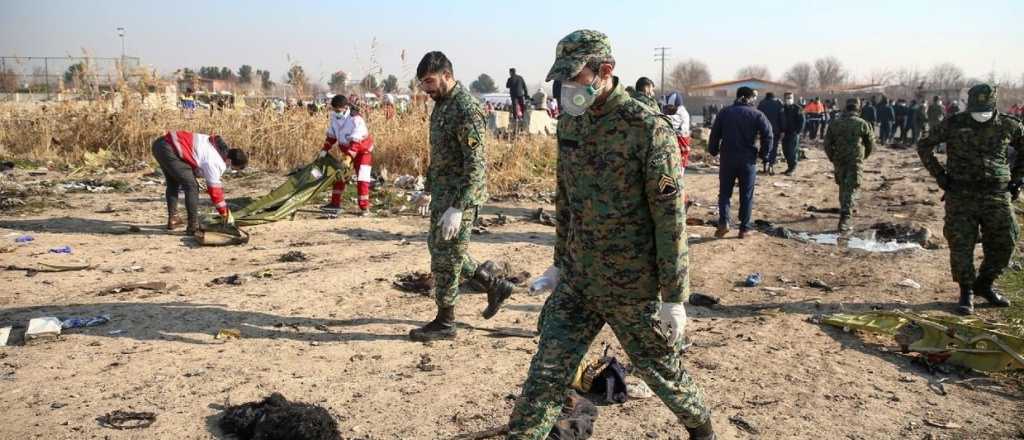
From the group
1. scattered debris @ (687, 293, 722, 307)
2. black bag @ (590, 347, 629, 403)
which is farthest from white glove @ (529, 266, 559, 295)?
scattered debris @ (687, 293, 722, 307)

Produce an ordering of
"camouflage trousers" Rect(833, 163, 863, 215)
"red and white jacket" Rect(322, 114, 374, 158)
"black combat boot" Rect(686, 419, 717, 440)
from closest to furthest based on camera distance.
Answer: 1. "black combat boot" Rect(686, 419, 717, 440)
2. "camouflage trousers" Rect(833, 163, 863, 215)
3. "red and white jacket" Rect(322, 114, 374, 158)

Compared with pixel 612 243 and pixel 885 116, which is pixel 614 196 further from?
pixel 885 116

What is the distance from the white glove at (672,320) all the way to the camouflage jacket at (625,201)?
0.09 ft

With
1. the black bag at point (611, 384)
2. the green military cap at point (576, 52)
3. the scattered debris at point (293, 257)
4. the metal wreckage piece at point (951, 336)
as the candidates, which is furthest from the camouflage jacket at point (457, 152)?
the scattered debris at point (293, 257)

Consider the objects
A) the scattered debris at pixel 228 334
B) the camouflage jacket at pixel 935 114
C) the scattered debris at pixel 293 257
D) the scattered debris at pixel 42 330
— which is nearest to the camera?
the scattered debris at pixel 42 330

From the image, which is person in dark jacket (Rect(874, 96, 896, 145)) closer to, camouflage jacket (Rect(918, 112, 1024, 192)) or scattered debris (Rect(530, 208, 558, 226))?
scattered debris (Rect(530, 208, 558, 226))

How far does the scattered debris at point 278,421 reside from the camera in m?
3.43

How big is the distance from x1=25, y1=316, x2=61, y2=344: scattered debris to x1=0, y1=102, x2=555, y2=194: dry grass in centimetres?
776

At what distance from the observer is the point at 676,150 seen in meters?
2.67

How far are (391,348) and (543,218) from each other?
16.2ft

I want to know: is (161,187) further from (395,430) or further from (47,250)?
(395,430)

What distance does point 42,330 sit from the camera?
487 cm

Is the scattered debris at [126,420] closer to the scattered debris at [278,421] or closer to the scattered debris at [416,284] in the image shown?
the scattered debris at [278,421]

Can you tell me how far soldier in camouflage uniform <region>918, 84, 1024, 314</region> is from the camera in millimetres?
5559
